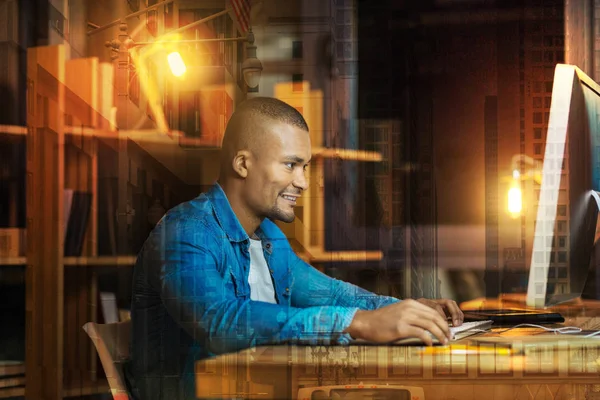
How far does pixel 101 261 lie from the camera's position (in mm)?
2264

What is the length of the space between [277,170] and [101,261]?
1.72 feet

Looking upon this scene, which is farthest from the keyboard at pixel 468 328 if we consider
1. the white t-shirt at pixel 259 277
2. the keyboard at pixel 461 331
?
the white t-shirt at pixel 259 277

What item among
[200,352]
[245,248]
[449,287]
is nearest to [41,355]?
[200,352]

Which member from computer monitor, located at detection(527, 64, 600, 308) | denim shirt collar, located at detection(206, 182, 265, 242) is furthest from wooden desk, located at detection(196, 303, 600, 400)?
denim shirt collar, located at detection(206, 182, 265, 242)

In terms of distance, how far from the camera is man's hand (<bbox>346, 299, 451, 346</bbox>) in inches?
66.6

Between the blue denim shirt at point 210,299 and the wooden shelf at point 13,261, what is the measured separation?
0.32 meters

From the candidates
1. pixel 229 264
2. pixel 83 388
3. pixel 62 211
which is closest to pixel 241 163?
pixel 229 264

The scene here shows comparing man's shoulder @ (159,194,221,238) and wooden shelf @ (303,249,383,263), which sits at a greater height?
man's shoulder @ (159,194,221,238)

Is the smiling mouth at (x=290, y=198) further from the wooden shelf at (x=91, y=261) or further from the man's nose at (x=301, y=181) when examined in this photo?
the wooden shelf at (x=91, y=261)

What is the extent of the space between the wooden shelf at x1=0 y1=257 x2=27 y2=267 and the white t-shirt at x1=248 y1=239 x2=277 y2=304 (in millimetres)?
619

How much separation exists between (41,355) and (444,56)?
4.23 feet

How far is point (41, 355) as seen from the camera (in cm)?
230

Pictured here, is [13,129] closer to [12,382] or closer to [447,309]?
[12,382]

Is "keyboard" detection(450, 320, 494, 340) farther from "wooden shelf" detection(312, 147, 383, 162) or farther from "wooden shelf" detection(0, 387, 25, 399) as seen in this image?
"wooden shelf" detection(0, 387, 25, 399)
